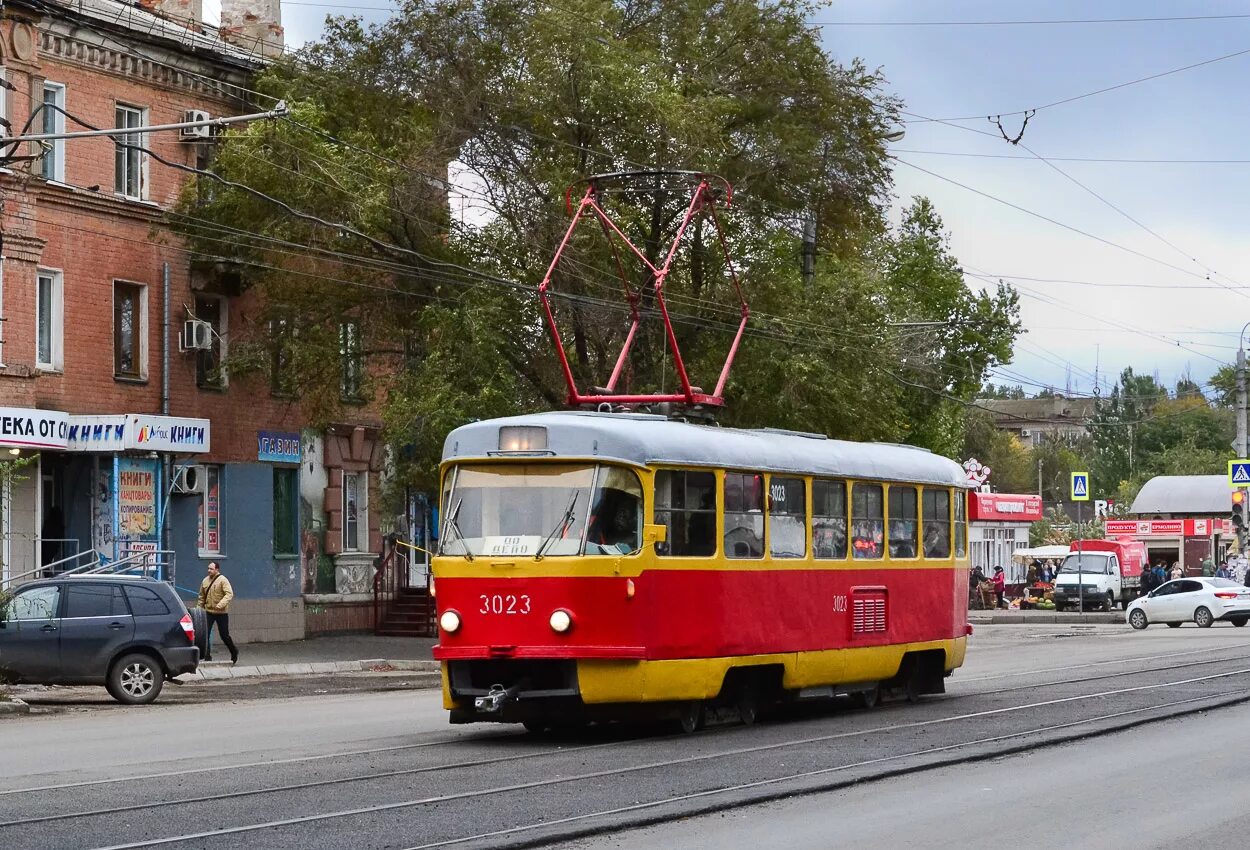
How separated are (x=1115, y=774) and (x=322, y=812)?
5.79 m

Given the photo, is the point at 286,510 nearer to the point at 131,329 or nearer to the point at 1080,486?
the point at 131,329

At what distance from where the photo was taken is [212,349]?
117 feet

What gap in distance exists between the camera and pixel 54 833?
10.7 meters

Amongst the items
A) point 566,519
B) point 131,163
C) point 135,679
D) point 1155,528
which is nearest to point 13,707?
point 135,679

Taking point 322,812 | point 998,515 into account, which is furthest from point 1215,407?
point 322,812

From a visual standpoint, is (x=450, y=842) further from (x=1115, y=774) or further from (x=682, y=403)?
(x=682, y=403)

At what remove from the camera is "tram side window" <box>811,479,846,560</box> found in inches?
757

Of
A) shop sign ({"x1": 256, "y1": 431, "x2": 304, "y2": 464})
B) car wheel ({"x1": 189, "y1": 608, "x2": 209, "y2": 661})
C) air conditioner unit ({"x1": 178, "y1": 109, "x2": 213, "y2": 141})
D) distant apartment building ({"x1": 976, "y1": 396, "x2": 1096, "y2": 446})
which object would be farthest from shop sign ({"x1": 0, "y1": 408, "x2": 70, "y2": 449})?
distant apartment building ({"x1": 976, "y1": 396, "x2": 1096, "y2": 446})

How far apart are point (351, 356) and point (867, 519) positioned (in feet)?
52.8

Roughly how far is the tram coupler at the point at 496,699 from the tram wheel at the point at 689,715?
5.67 feet

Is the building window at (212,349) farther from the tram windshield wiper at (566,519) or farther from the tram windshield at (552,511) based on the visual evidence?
the tram windshield wiper at (566,519)

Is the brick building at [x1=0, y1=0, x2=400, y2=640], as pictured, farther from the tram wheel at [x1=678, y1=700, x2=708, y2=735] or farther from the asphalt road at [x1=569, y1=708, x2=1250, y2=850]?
the asphalt road at [x1=569, y1=708, x2=1250, y2=850]

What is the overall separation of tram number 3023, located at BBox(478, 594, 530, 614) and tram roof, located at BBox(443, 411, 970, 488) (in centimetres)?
127

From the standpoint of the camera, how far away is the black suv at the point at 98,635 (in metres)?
23.4
